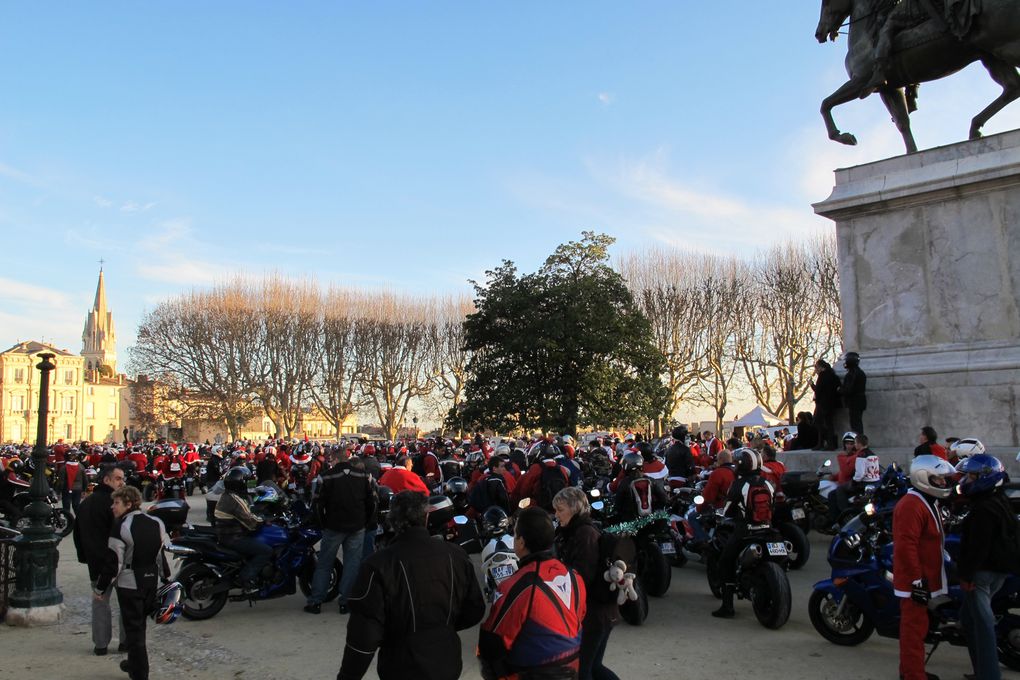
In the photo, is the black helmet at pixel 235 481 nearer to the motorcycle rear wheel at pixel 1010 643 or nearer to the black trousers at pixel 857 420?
the motorcycle rear wheel at pixel 1010 643

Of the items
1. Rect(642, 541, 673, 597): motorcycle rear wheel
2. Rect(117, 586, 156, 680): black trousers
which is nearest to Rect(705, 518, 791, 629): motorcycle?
Rect(642, 541, 673, 597): motorcycle rear wheel

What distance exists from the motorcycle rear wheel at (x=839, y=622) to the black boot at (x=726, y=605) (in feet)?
3.44

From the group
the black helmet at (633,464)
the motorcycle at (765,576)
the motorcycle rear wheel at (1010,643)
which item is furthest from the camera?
the black helmet at (633,464)

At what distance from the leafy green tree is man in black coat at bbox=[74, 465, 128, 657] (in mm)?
25126

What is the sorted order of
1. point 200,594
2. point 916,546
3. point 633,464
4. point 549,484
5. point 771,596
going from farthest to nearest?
1. point 549,484
2. point 633,464
3. point 200,594
4. point 771,596
5. point 916,546

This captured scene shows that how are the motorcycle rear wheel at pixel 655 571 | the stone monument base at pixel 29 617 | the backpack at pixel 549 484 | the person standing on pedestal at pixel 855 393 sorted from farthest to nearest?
the person standing on pedestal at pixel 855 393
the backpack at pixel 549 484
the motorcycle rear wheel at pixel 655 571
the stone monument base at pixel 29 617

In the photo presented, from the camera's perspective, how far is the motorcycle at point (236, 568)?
8461mm

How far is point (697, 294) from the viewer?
1698 inches

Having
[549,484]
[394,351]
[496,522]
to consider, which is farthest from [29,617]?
[394,351]

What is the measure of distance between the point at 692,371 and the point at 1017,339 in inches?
1291

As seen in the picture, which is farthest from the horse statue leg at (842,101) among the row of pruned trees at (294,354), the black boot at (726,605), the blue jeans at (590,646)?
the row of pruned trees at (294,354)

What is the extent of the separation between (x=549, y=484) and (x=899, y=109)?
26.1 ft

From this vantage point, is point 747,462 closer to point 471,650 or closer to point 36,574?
point 471,650

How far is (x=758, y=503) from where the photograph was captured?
7578 millimetres
